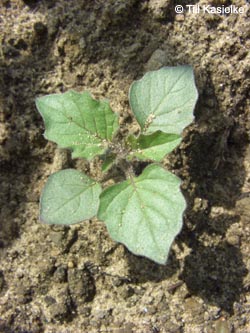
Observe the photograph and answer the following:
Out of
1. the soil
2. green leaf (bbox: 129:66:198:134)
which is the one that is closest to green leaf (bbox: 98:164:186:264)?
green leaf (bbox: 129:66:198:134)

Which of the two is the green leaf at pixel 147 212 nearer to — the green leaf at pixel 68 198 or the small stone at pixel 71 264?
the green leaf at pixel 68 198

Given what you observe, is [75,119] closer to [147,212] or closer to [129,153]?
[129,153]

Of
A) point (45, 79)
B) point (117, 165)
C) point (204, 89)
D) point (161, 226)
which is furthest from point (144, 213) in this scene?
point (45, 79)

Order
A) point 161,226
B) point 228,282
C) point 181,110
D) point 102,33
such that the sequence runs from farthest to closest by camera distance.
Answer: point 102,33 → point 228,282 → point 181,110 → point 161,226

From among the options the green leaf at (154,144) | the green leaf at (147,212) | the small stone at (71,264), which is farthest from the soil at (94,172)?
the green leaf at (147,212)

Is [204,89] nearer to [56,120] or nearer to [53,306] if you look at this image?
[56,120]
